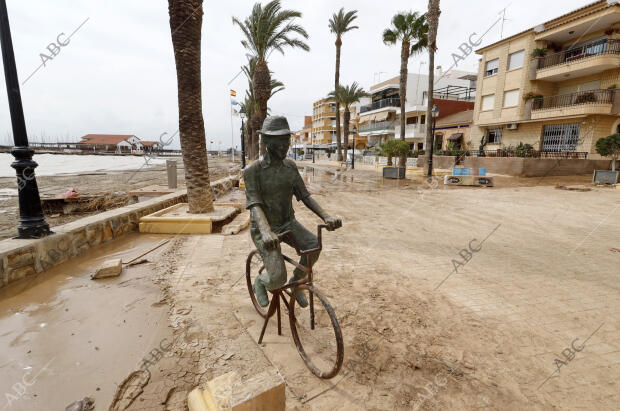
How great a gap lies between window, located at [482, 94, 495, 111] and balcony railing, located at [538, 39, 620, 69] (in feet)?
12.2

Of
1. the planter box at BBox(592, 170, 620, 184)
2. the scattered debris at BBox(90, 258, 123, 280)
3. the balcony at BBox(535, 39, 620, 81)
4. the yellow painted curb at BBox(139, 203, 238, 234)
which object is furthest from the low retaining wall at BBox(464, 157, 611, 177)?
the scattered debris at BBox(90, 258, 123, 280)

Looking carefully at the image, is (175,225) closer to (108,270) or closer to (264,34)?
(108,270)

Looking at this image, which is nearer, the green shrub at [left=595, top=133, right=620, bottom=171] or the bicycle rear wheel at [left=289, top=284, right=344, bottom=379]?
the bicycle rear wheel at [left=289, top=284, right=344, bottom=379]

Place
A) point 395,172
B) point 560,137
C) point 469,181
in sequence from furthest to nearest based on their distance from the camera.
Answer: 1. point 560,137
2. point 395,172
3. point 469,181

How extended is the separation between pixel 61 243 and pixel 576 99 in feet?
83.2

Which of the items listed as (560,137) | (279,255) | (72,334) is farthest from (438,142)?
(72,334)

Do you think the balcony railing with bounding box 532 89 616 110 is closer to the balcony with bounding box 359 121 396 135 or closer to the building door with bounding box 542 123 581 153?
the building door with bounding box 542 123 581 153

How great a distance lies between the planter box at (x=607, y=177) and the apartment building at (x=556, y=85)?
16.3 feet

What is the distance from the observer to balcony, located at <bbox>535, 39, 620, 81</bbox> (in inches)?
669

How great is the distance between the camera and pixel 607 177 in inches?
522

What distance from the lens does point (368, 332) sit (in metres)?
2.76

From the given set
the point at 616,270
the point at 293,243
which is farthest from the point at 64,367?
the point at 616,270

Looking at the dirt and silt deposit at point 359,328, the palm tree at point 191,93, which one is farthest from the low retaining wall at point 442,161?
the palm tree at point 191,93

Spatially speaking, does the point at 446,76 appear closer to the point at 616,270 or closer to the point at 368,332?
the point at 616,270
